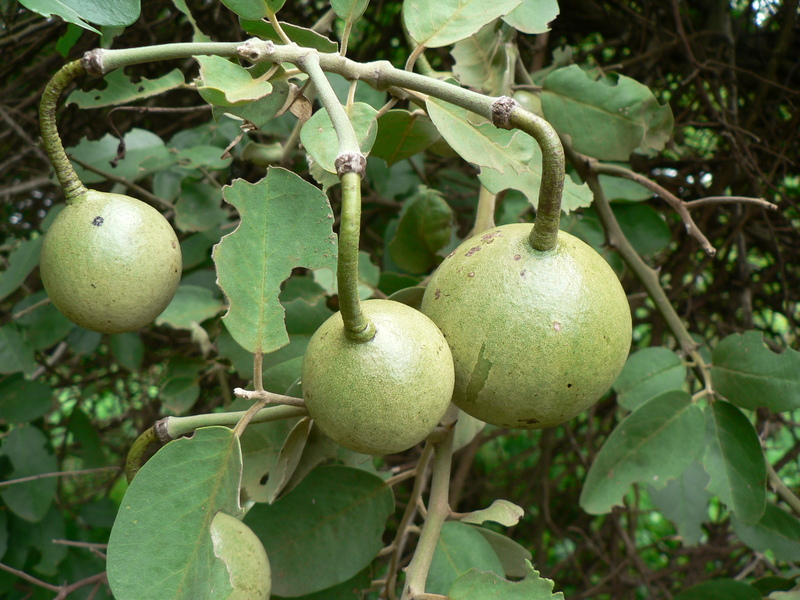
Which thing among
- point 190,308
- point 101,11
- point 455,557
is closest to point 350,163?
point 101,11

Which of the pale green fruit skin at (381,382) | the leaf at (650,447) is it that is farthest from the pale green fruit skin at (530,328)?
the leaf at (650,447)

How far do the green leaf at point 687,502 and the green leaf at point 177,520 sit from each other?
3.43ft

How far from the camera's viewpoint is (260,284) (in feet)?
2.88

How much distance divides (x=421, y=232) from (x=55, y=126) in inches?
33.1

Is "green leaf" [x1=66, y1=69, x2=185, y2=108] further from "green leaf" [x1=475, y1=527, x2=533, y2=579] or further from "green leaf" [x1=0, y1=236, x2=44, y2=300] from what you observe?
"green leaf" [x1=475, y1=527, x2=533, y2=579]

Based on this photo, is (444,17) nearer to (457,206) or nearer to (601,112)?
(601,112)

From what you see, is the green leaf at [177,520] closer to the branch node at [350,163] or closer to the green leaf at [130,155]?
the branch node at [350,163]

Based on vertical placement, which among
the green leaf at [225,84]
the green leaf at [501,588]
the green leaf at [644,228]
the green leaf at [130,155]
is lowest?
the green leaf at [501,588]

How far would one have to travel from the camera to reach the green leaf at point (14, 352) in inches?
61.0

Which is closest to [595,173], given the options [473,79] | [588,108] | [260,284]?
[588,108]

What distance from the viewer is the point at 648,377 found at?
53.9 inches

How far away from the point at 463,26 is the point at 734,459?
958mm

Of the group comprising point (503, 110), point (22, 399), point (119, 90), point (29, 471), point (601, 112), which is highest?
point (503, 110)

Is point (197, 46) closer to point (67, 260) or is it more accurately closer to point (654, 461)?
point (67, 260)
